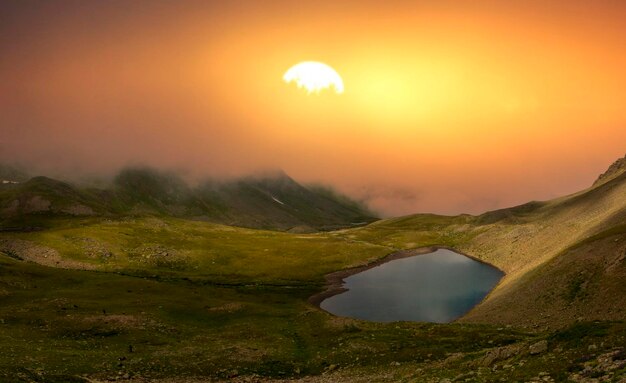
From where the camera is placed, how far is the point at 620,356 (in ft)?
83.0

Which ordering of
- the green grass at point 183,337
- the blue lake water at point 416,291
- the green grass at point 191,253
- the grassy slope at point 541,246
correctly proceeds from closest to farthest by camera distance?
1. the green grass at point 183,337
2. the grassy slope at point 541,246
3. the blue lake water at point 416,291
4. the green grass at point 191,253

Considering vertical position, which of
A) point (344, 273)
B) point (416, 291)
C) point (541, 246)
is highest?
point (541, 246)

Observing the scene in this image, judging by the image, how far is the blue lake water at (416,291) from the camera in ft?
303

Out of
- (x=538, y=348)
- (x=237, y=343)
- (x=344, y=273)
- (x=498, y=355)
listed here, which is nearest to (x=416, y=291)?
(x=344, y=273)

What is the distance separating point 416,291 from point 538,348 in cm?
8558

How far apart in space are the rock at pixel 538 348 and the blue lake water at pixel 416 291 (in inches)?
2130

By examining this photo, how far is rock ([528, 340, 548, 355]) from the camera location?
31266 millimetres

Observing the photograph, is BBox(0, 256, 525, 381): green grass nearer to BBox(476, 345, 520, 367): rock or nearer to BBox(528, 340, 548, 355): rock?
BBox(476, 345, 520, 367): rock

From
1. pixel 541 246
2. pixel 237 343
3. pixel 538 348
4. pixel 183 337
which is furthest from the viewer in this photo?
pixel 541 246

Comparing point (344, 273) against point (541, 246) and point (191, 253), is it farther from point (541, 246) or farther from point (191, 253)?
point (541, 246)

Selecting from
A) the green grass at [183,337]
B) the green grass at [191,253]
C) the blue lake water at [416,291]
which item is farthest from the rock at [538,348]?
the green grass at [191,253]

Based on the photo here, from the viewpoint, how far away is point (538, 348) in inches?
1244

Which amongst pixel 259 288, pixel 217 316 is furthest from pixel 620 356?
pixel 259 288

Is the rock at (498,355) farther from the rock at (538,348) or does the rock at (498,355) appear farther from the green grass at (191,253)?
the green grass at (191,253)
